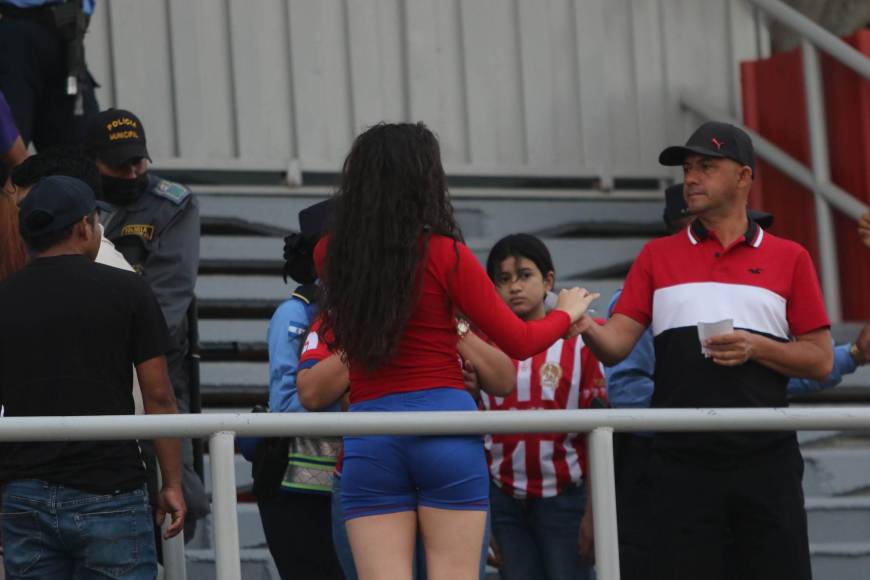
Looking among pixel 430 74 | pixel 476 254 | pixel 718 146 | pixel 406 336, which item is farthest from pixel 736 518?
pixel 430 74

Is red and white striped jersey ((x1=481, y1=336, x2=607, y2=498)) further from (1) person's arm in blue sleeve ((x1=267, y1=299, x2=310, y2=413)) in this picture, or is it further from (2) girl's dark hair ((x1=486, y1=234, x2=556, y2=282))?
(1) person's arm in blue sleeve ((x1=267, y1=299, x2=310, y2=413))

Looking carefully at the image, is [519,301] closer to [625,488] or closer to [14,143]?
[625,488]

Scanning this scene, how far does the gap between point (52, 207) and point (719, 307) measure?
179 cm

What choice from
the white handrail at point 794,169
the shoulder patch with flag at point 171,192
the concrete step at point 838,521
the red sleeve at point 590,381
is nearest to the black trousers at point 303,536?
the red sleeve at point 590,381

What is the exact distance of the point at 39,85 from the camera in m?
6.62

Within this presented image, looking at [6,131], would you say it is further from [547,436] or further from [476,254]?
[476,254]

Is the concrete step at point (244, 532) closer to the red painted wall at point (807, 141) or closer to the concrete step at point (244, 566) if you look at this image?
the concrete step at point (244, 566)

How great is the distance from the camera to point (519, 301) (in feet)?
18.5

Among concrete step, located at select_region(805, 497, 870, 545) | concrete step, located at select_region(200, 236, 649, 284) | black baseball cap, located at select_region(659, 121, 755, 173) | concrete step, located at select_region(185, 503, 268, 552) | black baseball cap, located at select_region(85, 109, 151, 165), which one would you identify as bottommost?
concrete step, located at select_region(805, 497, 870, 545)

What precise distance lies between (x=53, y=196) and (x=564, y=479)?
1812 millimetres

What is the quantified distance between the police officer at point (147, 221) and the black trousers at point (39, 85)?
72 cm

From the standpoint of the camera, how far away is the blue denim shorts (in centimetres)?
418

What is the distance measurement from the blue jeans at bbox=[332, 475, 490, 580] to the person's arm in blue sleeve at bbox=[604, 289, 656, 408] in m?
1.17

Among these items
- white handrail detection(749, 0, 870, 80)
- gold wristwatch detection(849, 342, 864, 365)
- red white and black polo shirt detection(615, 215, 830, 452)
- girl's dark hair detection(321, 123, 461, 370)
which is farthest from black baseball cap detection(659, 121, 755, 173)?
white handrail detection(749, 0, 870, 80)
